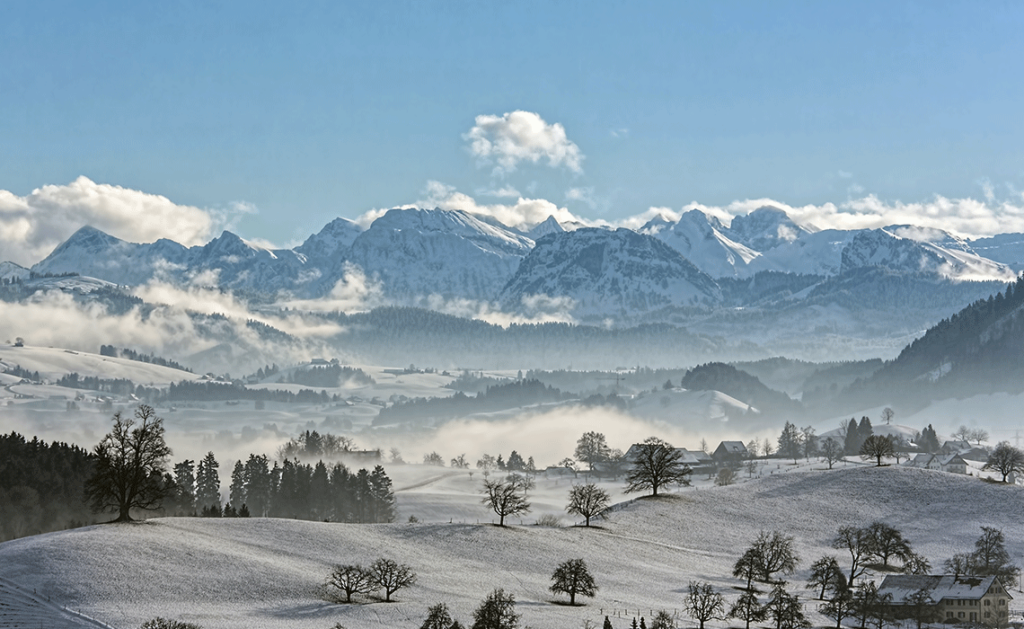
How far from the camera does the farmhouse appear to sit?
102m

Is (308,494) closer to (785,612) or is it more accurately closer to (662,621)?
(785,612)

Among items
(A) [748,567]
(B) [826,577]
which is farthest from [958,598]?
(A) [748,567]

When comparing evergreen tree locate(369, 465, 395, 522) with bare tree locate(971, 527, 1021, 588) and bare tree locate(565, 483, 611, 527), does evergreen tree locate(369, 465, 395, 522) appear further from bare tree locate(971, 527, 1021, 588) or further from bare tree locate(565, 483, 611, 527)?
bare tree locate(971, 527, 1021, 588)

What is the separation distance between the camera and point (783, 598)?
328 feet

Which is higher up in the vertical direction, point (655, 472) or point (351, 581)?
point (655, 472)

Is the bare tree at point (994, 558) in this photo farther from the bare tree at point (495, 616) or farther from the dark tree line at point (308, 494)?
the dark tree line at point (308, 494)

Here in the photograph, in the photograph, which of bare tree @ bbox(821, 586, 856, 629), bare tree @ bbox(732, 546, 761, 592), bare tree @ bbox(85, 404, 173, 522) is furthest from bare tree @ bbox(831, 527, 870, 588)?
bare tree @ bbox(85, 404, 173, 522)

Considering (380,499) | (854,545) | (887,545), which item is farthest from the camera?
(380,499)

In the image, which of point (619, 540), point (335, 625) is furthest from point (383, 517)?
point (335, 625)

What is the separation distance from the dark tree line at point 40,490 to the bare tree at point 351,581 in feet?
211

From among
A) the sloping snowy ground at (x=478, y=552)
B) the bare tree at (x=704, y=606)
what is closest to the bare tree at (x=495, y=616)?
the sloping snowy ground at (x=478, y=552)

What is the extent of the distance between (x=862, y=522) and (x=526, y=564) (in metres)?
55.5

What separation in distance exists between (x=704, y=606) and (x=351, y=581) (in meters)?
29.1

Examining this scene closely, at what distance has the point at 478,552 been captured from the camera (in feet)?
388
